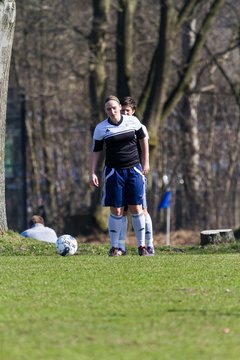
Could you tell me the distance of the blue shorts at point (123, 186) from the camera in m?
14.7

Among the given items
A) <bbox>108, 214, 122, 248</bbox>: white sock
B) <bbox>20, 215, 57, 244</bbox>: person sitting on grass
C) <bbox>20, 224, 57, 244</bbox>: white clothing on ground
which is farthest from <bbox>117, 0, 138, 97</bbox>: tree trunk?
<bbox>108, 214, 122, 248</bbox>: white sock

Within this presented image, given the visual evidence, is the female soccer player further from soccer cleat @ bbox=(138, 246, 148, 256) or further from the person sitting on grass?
the person sitting on grass

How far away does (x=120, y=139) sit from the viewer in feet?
48.0

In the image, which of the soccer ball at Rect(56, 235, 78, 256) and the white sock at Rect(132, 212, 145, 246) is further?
the soccer ball at Rect(56, 235, 78, 256)

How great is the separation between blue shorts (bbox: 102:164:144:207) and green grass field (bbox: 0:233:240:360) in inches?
30.3

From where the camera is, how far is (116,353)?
25.5 feet

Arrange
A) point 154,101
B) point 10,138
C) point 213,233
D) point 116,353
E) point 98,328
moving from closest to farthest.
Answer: point 116,353 < point 98,328 < point 213,233 < point 154,101 < point 10,138

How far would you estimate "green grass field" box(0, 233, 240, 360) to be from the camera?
7.98 m

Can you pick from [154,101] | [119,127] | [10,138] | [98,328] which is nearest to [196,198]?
[10,138]

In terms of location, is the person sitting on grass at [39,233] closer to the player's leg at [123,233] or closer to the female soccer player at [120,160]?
the player's leg at [123,233]

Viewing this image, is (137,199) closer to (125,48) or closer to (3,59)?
(3,59)

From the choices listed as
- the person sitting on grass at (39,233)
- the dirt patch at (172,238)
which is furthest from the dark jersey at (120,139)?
the dirt patch at (172,238)

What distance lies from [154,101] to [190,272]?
1638 cm

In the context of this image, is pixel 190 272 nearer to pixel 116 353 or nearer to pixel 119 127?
pixel 119 127
